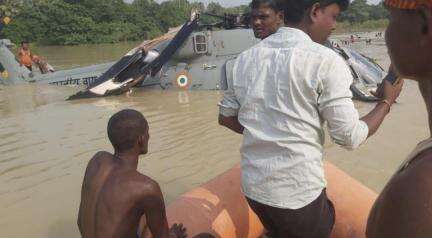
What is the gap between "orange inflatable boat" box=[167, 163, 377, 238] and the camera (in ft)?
9.74

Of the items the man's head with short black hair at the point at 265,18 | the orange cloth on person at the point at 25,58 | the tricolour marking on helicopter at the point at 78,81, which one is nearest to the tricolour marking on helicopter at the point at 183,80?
the tricolour marking on helicopter at the point at 78,81

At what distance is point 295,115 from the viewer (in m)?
1.88

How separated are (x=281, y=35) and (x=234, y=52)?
9.71 metres

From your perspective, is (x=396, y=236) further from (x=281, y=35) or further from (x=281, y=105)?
(x=281, y=35)

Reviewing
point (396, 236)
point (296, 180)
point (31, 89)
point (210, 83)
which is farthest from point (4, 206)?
point (31, 89)

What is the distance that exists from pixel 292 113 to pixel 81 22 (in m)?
42.3

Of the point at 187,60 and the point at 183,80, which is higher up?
the point at 187,60

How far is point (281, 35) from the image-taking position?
1953mm

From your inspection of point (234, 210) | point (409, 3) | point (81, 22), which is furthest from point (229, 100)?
point (81, 22)

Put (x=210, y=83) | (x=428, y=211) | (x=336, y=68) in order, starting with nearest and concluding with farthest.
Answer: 1. (x=428, y=211)
2. (x=336, y=68)
3. (x=210, y=83)

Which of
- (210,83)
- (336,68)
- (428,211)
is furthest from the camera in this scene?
(210,83)

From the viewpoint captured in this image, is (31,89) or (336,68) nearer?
(336,68)

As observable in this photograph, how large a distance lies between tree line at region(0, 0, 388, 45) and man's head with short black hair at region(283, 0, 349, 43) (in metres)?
35.1

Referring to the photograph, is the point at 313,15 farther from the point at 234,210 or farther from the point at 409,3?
the point at 234,210
